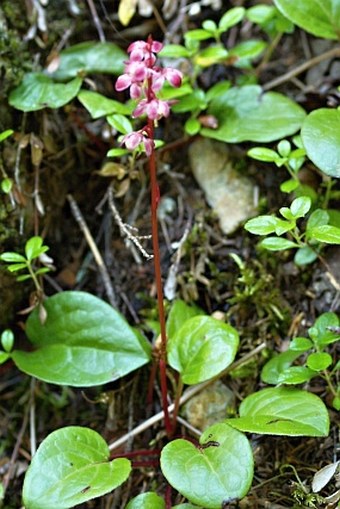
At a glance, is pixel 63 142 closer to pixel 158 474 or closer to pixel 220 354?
pixel 220 354

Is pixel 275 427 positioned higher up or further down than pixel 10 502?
higher up

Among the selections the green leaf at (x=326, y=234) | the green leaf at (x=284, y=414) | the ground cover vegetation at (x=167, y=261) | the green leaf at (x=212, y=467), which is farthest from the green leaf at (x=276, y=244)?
the green leaf at (x=212, y=467)

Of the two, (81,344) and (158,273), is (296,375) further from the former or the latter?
(81,344)

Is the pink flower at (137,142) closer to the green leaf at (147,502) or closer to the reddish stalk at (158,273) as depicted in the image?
the reddish stalk at (158,273)

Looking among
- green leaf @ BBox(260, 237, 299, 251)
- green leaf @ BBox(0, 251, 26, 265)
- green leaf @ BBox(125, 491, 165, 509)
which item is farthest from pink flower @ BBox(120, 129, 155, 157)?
green leaf @ BBox(125, 491, 165, 509)

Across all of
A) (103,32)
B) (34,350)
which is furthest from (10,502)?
(103,32)

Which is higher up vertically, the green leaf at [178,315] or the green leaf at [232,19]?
the green leaf at [232,19]
